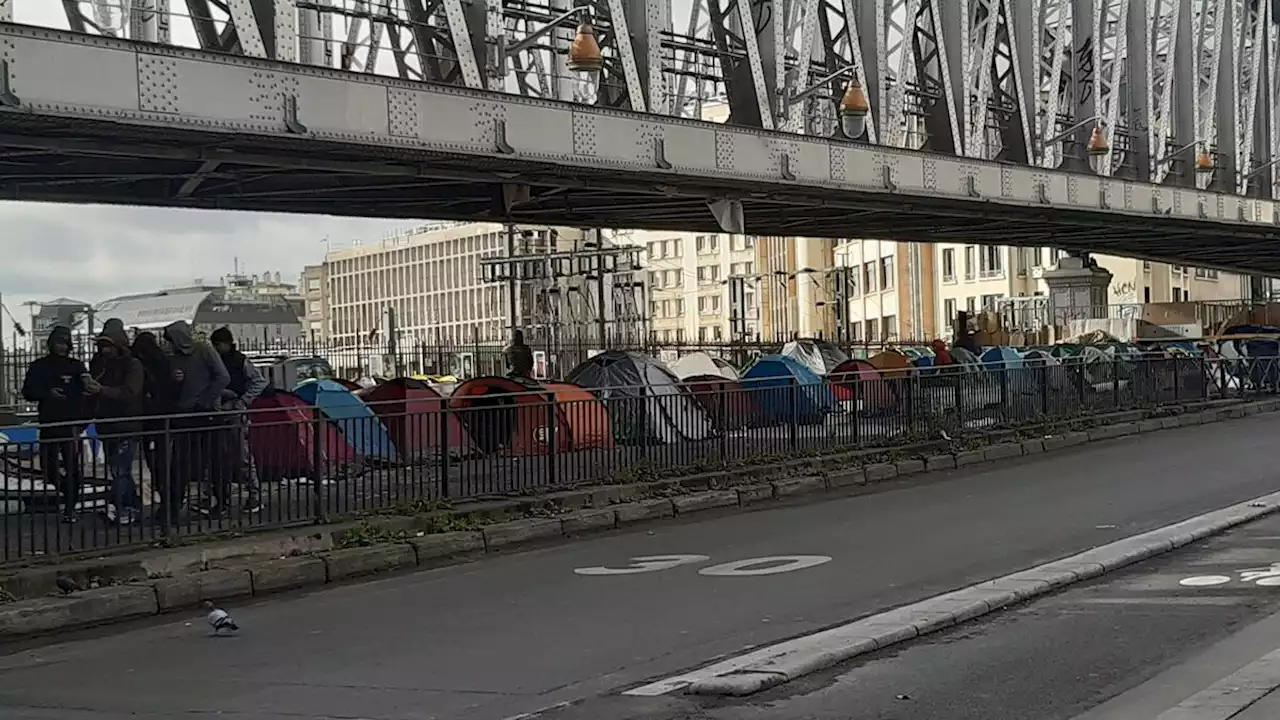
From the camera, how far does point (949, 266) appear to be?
85.2m

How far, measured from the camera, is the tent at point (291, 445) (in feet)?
44.5

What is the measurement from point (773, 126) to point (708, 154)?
2421mm

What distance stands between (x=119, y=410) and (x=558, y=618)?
6.53 metres

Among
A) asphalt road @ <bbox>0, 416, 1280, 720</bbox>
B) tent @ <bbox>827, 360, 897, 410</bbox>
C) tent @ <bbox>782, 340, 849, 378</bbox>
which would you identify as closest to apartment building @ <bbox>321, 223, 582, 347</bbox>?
tent @ <bbox>782, 340, 849, 378</bbox>

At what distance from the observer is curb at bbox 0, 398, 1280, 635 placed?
1068cm

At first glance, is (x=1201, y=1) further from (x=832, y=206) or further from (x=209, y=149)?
(x=209, y=149)

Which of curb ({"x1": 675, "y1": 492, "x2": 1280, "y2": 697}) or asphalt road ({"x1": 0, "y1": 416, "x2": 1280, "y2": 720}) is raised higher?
curb ({"x1": 675, "y1": 492, "x2": 1280, "y2": 697})

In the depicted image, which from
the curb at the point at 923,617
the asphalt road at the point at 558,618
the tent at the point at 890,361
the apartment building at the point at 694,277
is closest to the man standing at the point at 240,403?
the asphalt road at the point at 558,618

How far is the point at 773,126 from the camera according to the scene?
22.8 m

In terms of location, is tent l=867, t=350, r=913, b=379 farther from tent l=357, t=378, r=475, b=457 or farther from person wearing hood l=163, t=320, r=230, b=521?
person wearing hood l=163, t=320, r=230, b=521

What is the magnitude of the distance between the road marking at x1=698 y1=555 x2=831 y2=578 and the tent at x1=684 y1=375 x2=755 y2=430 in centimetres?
647

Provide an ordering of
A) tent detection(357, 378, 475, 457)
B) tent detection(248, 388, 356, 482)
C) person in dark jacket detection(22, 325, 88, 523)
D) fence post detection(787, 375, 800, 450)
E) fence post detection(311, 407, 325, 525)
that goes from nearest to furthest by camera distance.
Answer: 1. tent detection(248, 388, 356, 482)
2. fence post detection(311, 407, 325, 525)
3. person in dark jacket detection(22, 325, 88, 523)
4. tent detection(357, 378, 475, 457)
5. fence post detection(787, 375, 800, 450)

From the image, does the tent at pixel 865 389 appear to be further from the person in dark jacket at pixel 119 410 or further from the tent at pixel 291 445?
the person in dark jacket at pixel 119 410

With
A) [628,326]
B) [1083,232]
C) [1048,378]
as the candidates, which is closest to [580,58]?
[1048,378]
